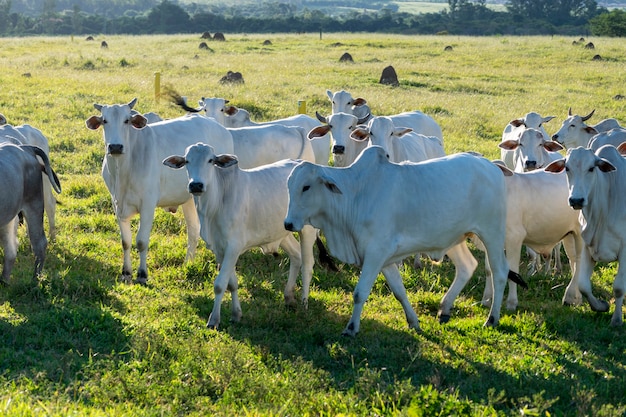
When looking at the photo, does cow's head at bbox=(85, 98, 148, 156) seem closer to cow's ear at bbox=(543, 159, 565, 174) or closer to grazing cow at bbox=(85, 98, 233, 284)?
grazing cow at bbox=(85, 98, 233, 284)

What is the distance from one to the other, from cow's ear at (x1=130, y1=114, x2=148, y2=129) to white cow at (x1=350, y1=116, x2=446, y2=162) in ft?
7.96

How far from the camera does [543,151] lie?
34.2 feet

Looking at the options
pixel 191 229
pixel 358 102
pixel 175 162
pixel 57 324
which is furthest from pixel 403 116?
pixel 57 324

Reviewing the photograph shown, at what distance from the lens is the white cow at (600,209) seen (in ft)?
24.6

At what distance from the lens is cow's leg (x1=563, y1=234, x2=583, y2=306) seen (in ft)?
27.5

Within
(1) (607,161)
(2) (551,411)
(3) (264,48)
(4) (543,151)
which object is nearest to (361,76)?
(3) (264,48)

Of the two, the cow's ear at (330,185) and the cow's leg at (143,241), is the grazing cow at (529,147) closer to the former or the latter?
the cow's ear at (330,185)

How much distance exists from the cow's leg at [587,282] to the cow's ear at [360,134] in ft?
9.75

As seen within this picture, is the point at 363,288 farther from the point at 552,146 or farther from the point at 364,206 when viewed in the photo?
the point at 552,146

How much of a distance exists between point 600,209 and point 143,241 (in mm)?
4672

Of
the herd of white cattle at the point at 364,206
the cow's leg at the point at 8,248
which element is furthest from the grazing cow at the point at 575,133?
the cow's leg at the point at 8,248

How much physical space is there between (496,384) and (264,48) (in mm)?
36997

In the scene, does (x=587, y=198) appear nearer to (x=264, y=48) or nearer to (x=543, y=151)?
(x=543, y=151)

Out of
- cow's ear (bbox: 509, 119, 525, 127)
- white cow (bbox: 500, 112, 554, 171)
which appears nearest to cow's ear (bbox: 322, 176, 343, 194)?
white cow (bbox: 500, 112, 554, 171)
